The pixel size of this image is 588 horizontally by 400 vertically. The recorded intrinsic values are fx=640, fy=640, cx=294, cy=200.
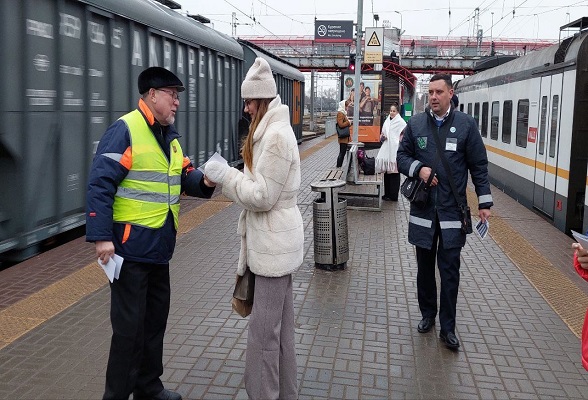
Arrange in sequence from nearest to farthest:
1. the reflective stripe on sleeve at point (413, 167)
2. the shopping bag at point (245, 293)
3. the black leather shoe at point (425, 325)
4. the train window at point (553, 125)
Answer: the shopping bag at point (245, 293)
the reflective stripe on sleeve at point (413, 167)
the black leather shoe at point (425, 325)
the train window at point (553, 125)

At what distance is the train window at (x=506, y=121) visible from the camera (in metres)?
13.4

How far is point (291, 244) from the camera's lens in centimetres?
362

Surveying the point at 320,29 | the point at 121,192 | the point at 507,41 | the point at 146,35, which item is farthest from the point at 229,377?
the point at 320,29

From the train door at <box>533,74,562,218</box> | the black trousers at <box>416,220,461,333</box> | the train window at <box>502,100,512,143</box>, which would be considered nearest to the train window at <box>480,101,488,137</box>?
the train window at <box>502,100,512,143</box>

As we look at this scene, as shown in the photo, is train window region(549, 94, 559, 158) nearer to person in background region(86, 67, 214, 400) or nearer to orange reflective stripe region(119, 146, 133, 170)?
person in background region(86, 67, 214, 400)

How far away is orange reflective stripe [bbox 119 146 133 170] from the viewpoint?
3471mm

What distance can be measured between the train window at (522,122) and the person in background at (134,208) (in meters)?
9.52

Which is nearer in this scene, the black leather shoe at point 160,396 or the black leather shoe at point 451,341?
the black leather shoe at point 160,396

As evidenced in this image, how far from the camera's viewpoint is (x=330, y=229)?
23.5 ft

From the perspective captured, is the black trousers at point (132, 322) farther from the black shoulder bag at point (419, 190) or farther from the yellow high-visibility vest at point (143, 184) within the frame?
the black shoulder bag at point (419, 190)

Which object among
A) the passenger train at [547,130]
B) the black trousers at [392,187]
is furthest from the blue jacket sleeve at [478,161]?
the black trousers at [392,187]

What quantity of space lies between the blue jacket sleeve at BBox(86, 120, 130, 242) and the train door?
26.6 ft

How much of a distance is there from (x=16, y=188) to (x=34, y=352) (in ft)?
8.07

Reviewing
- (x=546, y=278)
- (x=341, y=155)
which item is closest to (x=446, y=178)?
(x=546, y=278)
